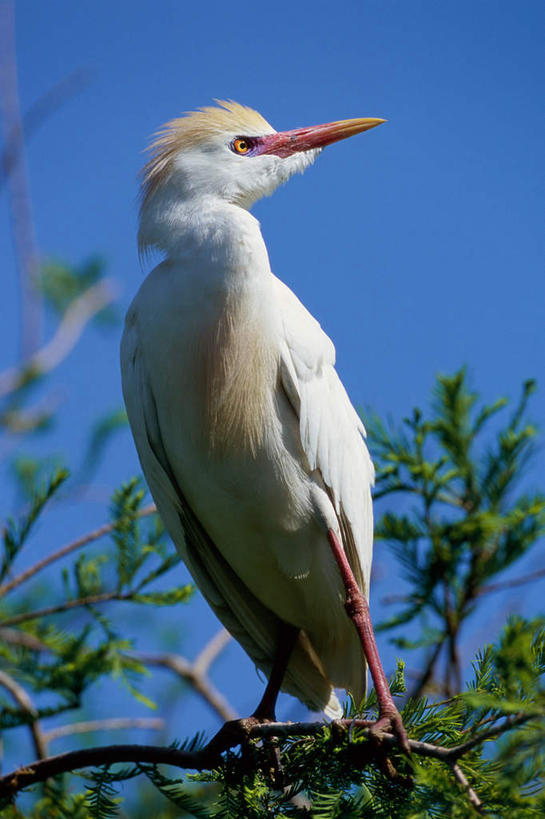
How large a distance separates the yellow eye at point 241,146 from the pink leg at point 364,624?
1.66 meters

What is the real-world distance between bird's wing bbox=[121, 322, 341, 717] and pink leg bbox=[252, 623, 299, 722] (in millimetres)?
48

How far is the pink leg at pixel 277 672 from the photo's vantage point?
11.4ft

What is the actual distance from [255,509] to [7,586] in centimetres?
93

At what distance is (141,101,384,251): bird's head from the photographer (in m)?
3.54

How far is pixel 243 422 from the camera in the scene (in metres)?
3.21

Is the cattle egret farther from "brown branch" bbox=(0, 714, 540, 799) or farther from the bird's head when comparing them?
"brown branch" bbox=(0, 714, 540, 799)

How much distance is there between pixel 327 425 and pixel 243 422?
33cm

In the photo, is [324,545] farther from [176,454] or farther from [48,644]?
[48,644]

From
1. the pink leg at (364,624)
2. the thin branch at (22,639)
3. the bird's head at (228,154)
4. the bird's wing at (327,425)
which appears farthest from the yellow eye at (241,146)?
the thin branch at (22,639)

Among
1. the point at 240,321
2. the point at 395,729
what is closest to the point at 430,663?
the point at 395,729

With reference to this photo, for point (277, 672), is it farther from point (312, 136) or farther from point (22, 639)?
point (312, 136)

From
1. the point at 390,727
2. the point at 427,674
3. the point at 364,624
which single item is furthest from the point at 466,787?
the point at 364,624

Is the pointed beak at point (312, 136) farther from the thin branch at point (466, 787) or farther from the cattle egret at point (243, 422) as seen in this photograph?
the thin branch at point (466, 787)

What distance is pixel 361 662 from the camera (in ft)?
11.5
